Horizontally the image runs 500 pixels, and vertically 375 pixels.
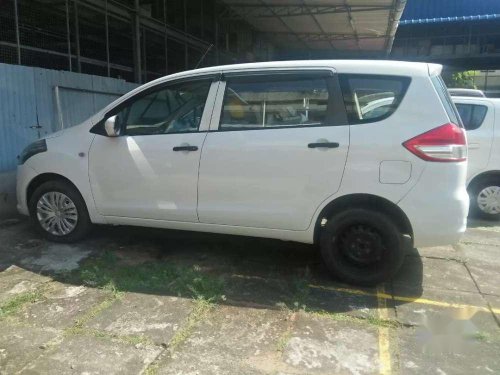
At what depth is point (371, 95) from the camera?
3.97 meters

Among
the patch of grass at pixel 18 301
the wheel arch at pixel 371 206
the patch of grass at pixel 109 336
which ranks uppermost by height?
the wheel arch at pixel 371 206

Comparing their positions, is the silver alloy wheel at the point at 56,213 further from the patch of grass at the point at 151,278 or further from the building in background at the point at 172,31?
the building in background at the point at 172,31

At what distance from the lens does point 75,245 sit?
5059 mm

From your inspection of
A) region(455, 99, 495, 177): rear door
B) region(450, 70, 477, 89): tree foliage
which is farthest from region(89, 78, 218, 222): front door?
region(450, 70, 477, 89): tree foliage

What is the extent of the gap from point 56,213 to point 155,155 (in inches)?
55.8

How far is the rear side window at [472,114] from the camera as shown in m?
6.81

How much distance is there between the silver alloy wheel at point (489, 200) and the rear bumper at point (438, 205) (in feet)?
11.0

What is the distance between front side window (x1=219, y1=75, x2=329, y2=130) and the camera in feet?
13.5

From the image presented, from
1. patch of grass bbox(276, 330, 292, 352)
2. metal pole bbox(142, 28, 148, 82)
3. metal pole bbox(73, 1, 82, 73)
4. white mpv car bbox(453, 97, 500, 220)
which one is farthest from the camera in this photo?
metal pole bbox(142, 28, 148, 82)

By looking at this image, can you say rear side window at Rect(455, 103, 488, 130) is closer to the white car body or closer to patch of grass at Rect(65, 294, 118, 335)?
the white car body

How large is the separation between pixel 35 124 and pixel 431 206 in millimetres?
5805

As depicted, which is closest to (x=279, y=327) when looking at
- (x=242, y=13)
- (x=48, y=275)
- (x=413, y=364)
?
(x=413, y=364)

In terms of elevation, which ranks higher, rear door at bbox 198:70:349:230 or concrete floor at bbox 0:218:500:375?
rear door at bbox 198:70:349:230

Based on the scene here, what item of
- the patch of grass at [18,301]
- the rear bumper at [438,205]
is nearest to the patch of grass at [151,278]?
the patch of grass at [18,301]
